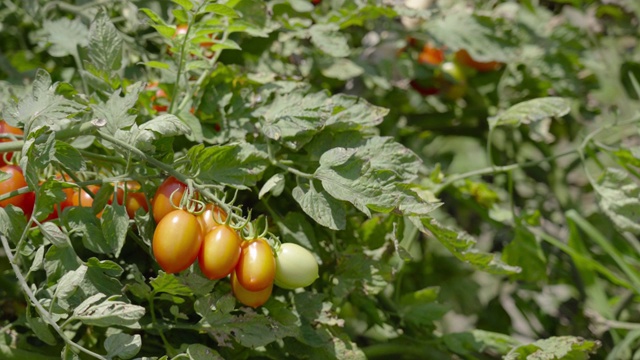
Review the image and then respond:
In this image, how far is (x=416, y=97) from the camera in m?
1.55

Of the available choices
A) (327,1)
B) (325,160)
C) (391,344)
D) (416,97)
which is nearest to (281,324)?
(325,160)

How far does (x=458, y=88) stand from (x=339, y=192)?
724 millimetres

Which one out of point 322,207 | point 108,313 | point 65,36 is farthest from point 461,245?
point 65,36

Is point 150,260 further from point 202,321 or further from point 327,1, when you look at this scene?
point 327,1

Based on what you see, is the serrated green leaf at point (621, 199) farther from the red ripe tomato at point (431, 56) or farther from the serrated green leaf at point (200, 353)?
the serrated green leaf at point (200, 353)

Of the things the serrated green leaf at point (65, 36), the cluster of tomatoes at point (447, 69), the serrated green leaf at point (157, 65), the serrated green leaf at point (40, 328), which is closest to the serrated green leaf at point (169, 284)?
the serrated green leaf at point (40, 328)

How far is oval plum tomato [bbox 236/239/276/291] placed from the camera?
69 cm

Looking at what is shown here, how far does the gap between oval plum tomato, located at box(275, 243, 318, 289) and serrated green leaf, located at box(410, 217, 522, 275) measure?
0.13m

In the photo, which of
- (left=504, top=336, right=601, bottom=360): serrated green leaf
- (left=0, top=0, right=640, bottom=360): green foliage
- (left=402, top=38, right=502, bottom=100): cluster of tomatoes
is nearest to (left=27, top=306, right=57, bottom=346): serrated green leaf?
(left=0, top=0, right=640, bottom=360): green foliage

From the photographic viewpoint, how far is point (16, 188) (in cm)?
77

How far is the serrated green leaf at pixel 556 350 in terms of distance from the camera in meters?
0.85

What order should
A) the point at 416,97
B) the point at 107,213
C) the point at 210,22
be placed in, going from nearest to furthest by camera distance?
the point at 107,213, the point at 210,22, the point at 416,97

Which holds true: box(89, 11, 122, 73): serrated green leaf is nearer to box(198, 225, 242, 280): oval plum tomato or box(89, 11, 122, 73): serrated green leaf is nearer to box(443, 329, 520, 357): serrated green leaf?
box(198, 225, 242, 280): oval plum tomato

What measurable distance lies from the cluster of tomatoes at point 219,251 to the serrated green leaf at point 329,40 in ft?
1.23
